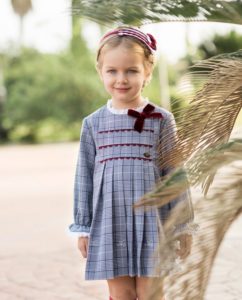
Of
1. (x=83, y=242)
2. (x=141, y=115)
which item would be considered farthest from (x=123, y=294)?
(x=141, y=115)

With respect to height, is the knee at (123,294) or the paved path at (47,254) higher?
the knee at (123,294)

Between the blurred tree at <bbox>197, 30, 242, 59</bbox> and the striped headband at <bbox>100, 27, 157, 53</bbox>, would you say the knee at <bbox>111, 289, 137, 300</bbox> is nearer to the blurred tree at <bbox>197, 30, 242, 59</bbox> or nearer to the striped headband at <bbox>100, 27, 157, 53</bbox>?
the striped headband at <bbox>100, 27, 157, 53</bbox>

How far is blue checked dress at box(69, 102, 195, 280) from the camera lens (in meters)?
3.14

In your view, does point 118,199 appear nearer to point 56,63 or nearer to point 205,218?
point 205,218

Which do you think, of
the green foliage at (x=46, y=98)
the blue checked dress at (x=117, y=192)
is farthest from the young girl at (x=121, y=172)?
the green foliage at (x=46, y=98)

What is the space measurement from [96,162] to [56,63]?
26470 millimetres

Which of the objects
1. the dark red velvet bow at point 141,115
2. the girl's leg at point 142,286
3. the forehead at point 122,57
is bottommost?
the girl's leg at point 142,286

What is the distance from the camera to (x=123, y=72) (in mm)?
3186

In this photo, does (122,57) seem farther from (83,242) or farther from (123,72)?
(83,242)

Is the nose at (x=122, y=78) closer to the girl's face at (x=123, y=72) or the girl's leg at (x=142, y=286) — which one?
the girl's face at (x=123, y=72)

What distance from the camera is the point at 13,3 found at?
35.6 metres

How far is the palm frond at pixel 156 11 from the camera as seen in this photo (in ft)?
9.52

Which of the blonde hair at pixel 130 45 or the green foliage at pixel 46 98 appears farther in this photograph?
the green foliage at pixel 46 98

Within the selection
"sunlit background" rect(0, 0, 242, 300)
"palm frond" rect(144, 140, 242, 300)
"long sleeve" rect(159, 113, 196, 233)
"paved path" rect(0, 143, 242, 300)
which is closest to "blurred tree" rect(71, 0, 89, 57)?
Result: "sunlit background" rect(0, 0, 242, 300)
